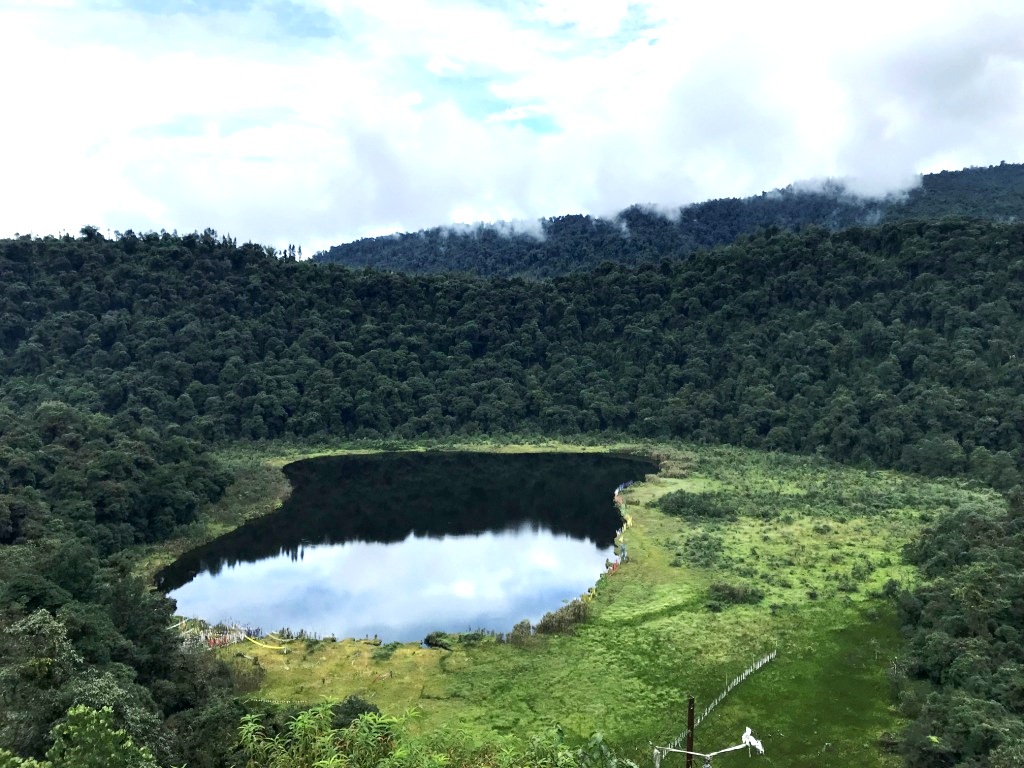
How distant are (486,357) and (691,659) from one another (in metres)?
79.6

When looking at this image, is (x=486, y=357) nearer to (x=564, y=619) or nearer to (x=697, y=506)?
(x=697, y=506)

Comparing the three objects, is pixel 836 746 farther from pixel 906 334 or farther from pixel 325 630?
pixel 906 334

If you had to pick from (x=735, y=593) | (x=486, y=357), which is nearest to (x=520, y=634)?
(x=735, y=593)

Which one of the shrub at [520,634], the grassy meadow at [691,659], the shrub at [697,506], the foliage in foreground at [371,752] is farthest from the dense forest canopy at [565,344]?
the foliage in foreground at [371,752]

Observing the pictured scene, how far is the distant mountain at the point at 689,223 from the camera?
158m

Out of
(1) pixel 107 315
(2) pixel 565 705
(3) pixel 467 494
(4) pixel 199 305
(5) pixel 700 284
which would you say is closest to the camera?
(2) pixel 565 705

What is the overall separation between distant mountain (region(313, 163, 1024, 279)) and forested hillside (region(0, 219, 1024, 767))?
151 ft

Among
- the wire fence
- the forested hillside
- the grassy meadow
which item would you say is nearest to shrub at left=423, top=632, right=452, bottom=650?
the grassy meadow

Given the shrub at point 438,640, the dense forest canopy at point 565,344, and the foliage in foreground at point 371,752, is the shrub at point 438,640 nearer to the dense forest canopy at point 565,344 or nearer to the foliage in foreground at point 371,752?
the foliage in foreground at point 371,752

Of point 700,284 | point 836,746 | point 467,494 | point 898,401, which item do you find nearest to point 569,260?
point 700,284

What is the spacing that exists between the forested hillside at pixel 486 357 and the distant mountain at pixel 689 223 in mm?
46070

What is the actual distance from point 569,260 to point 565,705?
14993 centimetres

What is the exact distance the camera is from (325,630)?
3431 cm

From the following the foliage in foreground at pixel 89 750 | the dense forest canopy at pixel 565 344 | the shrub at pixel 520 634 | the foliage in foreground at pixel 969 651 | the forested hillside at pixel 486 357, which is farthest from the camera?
the dense forest canopy at pixel 565 344
